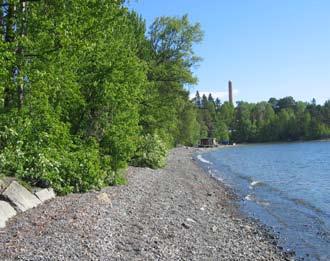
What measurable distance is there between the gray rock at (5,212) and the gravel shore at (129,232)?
0.19m

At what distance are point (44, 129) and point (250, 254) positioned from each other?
28.3 ft

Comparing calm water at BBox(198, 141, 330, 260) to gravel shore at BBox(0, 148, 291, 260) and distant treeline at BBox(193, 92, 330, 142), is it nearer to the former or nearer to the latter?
gravel shore at BBox(0, 148, 291, 260)

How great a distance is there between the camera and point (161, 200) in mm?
21656

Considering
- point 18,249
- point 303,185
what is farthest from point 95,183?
point 303,185

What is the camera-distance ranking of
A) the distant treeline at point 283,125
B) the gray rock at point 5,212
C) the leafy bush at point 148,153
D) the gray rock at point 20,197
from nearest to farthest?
the gray rock at point 5,212 → the gray rock at point 20,197 → the leafy bush at point 148,153 → the distant treeline at point 283,125

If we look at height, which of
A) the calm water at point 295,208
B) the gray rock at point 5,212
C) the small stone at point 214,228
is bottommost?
the calm water at point 295,208

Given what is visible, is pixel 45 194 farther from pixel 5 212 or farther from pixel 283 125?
pixel 283 125

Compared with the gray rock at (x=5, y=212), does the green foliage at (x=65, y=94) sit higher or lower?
higher

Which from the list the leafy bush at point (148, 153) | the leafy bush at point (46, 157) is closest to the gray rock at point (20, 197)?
the leafy bush at point (46, 157)

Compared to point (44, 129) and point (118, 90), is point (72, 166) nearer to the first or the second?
point (44, 129)

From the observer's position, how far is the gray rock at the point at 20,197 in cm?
1494

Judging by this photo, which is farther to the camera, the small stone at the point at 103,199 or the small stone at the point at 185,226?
the small stone at the point at 103,199

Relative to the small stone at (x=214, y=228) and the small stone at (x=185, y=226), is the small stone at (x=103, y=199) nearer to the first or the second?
the small stone at (x=185, y=226)

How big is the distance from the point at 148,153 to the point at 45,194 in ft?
76.4
